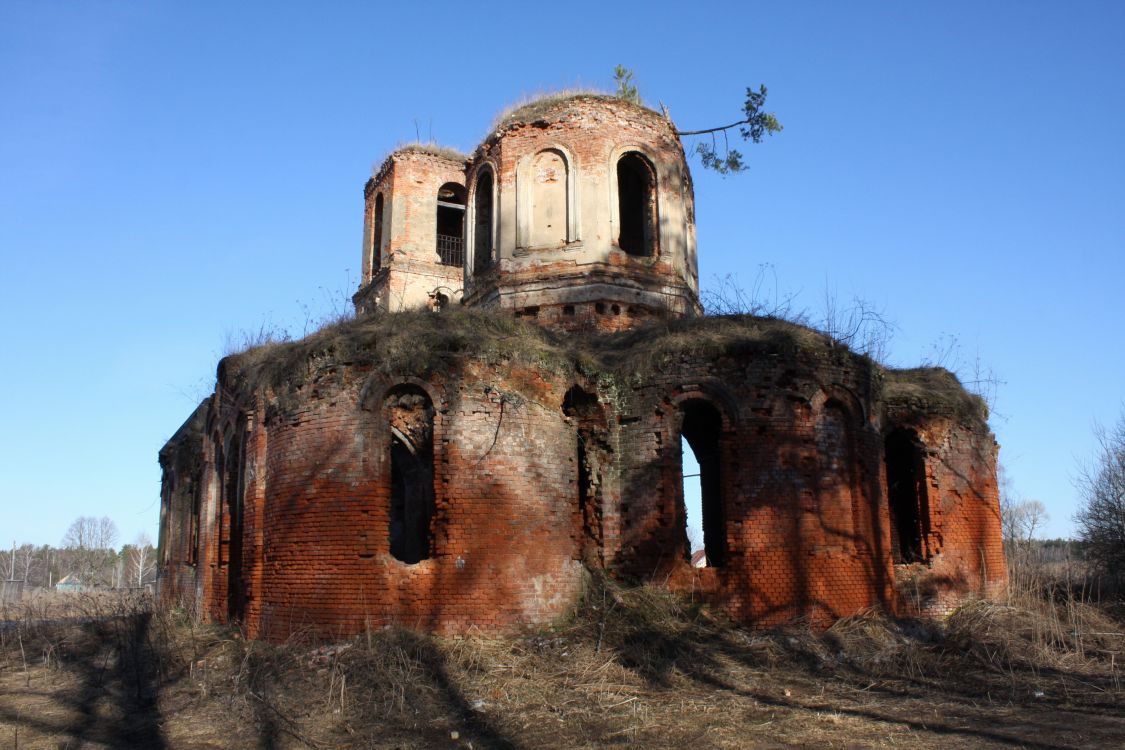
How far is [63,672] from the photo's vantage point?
37.3 ft

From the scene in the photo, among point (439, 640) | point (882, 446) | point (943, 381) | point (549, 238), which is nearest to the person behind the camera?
point (439, 640)

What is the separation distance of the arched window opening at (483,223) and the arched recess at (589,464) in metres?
6.29

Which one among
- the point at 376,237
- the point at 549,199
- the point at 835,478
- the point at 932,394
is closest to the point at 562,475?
the point at 835,478

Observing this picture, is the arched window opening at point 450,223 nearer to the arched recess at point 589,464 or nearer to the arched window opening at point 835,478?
the arched recess at point 589,464

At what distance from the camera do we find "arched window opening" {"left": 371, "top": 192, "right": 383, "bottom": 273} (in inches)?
966

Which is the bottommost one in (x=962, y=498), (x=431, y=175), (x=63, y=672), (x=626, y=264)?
(x=63, y=672)

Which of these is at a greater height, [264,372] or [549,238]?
[549,238]

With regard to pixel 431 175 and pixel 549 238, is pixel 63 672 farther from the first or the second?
pixel 431 175

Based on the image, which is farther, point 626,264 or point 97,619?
point 626,264

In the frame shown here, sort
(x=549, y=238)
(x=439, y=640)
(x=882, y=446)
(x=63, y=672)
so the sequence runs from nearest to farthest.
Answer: (x=439, y=640)
(x=63, y=672)
(x=882, y=446)
(x=549, y=238)

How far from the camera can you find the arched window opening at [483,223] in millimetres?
18062

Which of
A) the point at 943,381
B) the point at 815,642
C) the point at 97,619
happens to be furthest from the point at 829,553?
the point at 97,619

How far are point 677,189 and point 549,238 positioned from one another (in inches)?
117

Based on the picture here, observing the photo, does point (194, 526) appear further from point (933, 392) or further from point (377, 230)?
point (933, 392)
